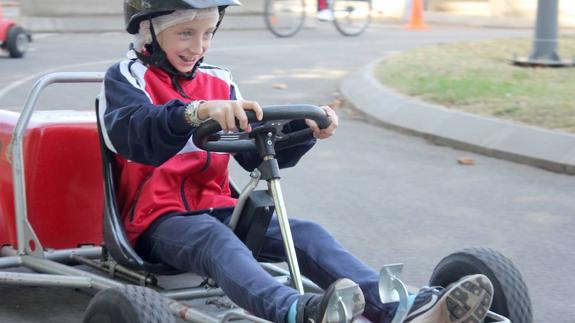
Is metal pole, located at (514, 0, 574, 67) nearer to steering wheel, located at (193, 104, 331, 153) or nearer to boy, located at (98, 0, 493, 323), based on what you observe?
boy, located at (98, 0, 493, 323)

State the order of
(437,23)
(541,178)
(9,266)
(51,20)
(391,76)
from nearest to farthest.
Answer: (9,266) < (541,178) < (391,76) < (51,20) < (437,23)

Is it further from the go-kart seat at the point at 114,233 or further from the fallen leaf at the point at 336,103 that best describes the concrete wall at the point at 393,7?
the go-kart seat at the point at 114,233

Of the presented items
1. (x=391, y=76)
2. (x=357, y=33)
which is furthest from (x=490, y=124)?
(x=357, y=33)

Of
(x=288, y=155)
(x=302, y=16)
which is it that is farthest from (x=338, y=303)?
(x=302, y=16)

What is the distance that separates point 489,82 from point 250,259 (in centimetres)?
633

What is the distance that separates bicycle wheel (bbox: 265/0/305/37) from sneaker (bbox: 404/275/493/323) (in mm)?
14481

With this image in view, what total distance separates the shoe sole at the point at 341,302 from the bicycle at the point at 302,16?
14.6m

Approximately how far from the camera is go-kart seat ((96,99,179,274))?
141 inches

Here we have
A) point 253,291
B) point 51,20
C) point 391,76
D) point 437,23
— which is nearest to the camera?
point 253,291

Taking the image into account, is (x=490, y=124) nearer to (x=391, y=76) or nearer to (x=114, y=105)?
(x=391, y=76)

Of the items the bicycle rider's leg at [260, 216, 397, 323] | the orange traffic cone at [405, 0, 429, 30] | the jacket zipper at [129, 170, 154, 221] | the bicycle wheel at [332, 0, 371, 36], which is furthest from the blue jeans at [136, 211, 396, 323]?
the orange traffic cone at [405, 0, 429, 30]

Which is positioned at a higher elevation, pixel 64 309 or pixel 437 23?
pixel 64 309

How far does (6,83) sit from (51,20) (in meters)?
6.72

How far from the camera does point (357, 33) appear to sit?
18062 millimetres
